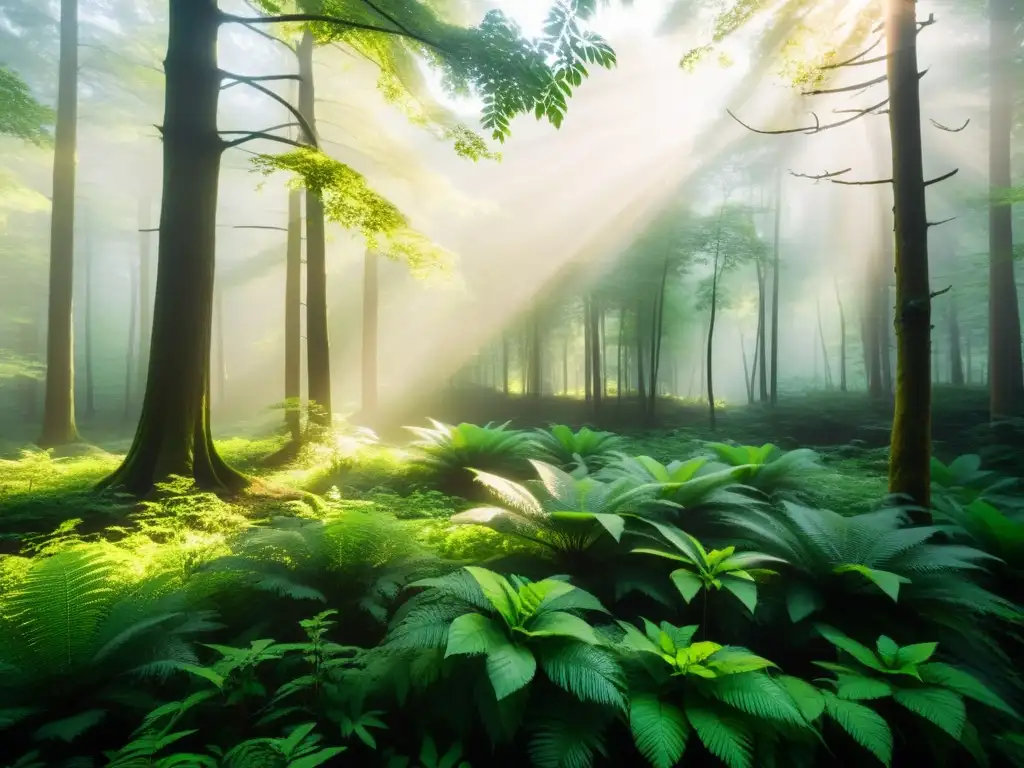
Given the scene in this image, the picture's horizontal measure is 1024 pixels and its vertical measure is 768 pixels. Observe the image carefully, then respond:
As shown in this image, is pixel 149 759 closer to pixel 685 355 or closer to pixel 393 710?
pixel 393 710

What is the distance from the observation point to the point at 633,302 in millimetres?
20828

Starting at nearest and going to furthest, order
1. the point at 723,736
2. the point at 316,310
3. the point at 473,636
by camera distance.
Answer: the point at 723,736, the point at 473,636, the point at 316,310

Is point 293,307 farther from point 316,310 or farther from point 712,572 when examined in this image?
point 712,572

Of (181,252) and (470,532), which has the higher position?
(181,252)

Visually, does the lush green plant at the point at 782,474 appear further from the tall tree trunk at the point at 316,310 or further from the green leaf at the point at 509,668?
the tall tree trunk at the point at 316,310

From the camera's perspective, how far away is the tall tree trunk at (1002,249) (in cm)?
1090

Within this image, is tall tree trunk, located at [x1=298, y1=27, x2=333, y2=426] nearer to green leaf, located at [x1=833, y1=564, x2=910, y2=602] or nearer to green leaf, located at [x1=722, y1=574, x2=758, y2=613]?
green leaf, located at [x1=722, y1=574, x2=758, y2=613]

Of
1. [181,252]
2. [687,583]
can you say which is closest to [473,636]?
[687,583]

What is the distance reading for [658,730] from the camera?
177cm

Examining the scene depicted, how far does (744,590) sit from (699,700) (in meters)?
0.69

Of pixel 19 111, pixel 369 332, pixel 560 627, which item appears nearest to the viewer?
pixel 560 627

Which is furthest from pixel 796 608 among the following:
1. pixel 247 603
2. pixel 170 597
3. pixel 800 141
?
pixel 800 141

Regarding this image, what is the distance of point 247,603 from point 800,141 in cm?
2220

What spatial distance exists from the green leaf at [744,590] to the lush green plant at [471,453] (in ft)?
13.6
